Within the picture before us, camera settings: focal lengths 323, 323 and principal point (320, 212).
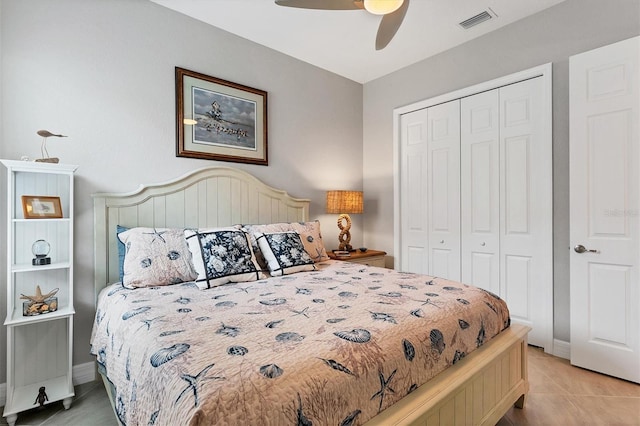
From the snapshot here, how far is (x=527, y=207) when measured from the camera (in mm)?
2787

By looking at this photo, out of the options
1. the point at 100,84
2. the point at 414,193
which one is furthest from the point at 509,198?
the point at 100,84

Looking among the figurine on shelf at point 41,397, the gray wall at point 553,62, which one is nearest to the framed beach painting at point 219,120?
the gray wall at point 553,62

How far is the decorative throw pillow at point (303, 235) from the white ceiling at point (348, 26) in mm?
1753

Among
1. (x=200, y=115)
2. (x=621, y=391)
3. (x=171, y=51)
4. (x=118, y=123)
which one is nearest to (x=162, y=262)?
(x=118, y=123)

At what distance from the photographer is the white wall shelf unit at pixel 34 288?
1791 millimetres

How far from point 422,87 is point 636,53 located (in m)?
1.74

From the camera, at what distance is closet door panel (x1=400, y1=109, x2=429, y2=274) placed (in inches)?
140

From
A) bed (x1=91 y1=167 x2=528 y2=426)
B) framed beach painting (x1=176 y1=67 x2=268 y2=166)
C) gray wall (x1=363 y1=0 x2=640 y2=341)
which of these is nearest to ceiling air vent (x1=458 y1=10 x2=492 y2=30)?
gray wall (x1=363 y1=0 x2=640 y2=341)

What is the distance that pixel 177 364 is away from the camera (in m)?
0.96

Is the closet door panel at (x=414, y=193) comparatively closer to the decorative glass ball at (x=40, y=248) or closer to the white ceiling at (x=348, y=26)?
the white ceiling at (x=348, y=26)

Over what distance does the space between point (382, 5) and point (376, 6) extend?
0.03 m

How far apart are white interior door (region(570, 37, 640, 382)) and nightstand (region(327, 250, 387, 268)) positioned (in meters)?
1.71

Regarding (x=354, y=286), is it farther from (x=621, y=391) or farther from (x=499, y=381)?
(x=621, y=391)

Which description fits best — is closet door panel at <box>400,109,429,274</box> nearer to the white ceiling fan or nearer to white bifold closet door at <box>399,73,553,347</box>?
white bifold closet door at <box>399,73,553,347</box>
